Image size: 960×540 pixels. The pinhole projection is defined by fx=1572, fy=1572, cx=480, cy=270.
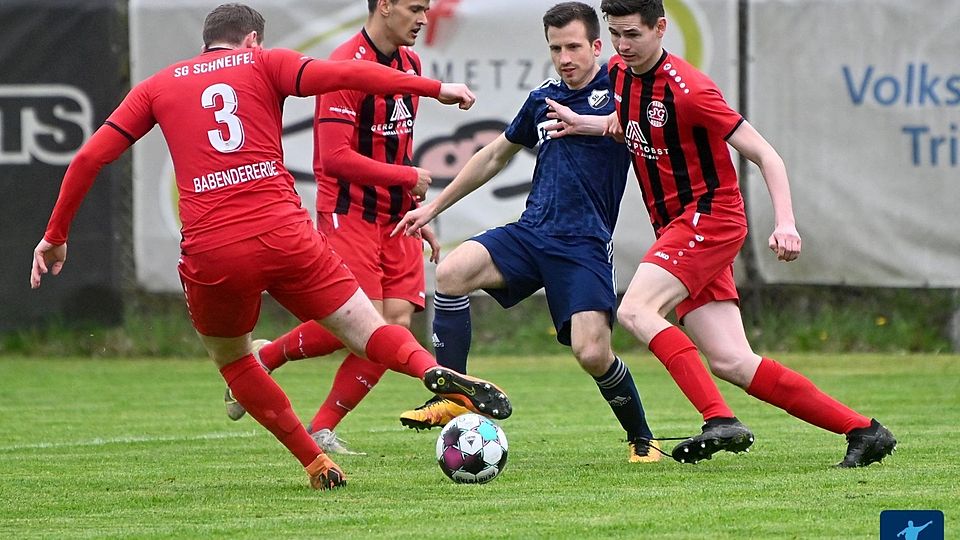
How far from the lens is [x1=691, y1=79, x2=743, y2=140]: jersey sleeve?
6191mm

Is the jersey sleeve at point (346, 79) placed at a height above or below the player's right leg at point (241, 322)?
above

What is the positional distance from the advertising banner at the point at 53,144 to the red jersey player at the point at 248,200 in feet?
23.4

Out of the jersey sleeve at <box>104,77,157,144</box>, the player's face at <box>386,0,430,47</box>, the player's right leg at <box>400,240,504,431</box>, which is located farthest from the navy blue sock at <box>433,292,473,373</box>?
the jersey sleeve at <box>104,77,157,144</box>

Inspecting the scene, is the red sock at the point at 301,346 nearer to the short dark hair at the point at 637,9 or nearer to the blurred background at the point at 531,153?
the short dark hair at the point at 637,9

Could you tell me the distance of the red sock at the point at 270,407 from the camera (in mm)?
5930

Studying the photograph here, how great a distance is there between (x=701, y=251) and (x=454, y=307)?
4.23 feet

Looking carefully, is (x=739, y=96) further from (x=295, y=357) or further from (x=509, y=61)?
(x=295, y=357)

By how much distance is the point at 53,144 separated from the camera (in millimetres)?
12930

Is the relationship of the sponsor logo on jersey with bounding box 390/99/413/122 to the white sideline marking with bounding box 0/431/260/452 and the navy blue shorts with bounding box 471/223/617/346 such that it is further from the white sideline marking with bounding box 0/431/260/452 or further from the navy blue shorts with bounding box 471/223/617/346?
the white sideline marking with bounding box 0/431/260/452

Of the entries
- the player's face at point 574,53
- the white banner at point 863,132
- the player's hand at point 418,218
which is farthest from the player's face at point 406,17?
the white banner at point 863,132

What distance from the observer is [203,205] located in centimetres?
576

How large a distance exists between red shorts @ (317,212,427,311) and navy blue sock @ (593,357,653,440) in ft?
4.69

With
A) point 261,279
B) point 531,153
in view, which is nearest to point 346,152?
point 261,279

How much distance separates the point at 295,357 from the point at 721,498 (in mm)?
3117
